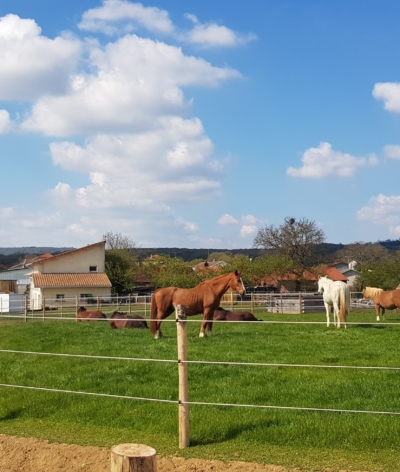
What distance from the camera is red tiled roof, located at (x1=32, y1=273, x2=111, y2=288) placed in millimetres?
52250

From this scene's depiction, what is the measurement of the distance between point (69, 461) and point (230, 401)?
96.7 inches

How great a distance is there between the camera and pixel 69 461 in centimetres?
567

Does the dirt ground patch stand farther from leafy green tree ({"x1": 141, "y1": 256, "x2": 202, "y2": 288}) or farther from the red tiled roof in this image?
the red tiled roof

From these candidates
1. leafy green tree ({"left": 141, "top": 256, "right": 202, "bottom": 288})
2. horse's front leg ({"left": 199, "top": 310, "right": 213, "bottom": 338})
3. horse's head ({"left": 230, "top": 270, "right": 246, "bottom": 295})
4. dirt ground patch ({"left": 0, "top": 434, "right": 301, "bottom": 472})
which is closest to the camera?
dirt ground patch ({"left": 0, "top": 434, "right": 301, "bottom": 472})

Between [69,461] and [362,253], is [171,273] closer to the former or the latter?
[362,253]

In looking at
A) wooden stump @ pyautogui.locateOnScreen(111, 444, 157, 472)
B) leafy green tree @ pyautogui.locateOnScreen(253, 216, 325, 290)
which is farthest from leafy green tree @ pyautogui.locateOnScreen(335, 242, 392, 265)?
wooden stump @ pyautogui.locateOnScreen(111, 444, 157, 472)

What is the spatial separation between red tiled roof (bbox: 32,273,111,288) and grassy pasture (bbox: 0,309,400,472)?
4143 centimetres

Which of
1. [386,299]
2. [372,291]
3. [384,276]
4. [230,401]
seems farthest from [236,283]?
[384,276]

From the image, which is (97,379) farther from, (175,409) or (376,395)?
(376,395)

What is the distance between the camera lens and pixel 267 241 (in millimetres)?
63531

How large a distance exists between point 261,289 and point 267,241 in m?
7.99

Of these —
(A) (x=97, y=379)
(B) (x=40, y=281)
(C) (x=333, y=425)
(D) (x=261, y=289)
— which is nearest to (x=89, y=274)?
(B) (x=40, y=281)

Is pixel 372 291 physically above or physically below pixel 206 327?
above

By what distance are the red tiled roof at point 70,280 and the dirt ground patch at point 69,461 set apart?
46.9 metres
